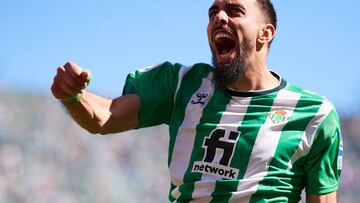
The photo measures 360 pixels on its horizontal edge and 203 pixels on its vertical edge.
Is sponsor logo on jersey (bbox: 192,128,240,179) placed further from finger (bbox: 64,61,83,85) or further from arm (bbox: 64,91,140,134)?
finger (bbox: 64,61,83,85)

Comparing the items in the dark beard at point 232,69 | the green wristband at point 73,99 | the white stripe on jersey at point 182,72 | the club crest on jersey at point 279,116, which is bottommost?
the club crest on jersey at point 279,116

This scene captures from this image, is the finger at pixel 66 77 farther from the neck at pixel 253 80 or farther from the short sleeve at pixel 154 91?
the neck at pixel 253 80

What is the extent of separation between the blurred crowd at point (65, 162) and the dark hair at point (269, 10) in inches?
244

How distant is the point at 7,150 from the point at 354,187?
16.7 feet

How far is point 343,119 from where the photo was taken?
10914 millimetres

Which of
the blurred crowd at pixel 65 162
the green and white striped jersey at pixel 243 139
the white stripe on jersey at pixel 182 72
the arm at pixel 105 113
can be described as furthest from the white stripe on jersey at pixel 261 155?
the blurred crowd at pixel 65 162

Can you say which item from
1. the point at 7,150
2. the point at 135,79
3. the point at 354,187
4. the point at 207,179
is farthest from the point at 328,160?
the point at 354,187

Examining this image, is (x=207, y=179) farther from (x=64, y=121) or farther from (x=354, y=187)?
(x=354, y=187)

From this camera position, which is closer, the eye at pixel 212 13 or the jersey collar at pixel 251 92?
the jersey collar at pixel 251 92

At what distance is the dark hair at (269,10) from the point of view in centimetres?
344

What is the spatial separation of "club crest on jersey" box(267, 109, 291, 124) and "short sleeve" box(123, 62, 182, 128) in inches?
18.6

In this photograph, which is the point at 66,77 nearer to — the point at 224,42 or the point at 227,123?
the point at 227,123

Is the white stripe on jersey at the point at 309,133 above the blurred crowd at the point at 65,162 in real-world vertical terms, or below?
above

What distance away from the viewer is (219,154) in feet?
9.99
